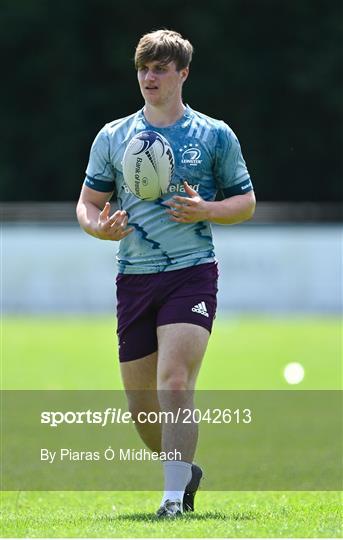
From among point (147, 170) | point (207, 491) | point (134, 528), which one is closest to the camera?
point (134, 528)

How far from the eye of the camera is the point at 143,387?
621cm

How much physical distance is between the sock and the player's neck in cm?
160

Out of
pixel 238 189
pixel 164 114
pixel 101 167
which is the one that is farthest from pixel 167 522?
pixel 164 114

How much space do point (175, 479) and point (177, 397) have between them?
369 millimetres

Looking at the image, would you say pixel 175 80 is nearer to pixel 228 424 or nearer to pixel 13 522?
pixel 13 522

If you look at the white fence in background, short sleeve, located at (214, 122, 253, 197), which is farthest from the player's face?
the white fence in background

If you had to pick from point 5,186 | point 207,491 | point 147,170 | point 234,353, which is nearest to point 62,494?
point 207,491

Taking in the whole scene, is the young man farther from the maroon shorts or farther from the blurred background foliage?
the blurred background foliage

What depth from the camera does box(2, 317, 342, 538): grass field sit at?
5539 mm

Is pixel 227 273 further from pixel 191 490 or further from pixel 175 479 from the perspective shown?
pixel 175 479

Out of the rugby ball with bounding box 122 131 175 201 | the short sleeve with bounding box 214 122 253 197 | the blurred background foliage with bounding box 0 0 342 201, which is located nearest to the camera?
the rugby ball with bounding box 122 131 175 201

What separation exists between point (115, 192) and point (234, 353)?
950 centimetres

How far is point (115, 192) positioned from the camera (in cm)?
646

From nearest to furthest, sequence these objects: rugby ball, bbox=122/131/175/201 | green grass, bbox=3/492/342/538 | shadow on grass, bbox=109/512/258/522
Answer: green grass, bbox=3/492/342/538, shadow on grass, bbox=109/512/258/522, rugby ball, bbox=122/131/175/201
